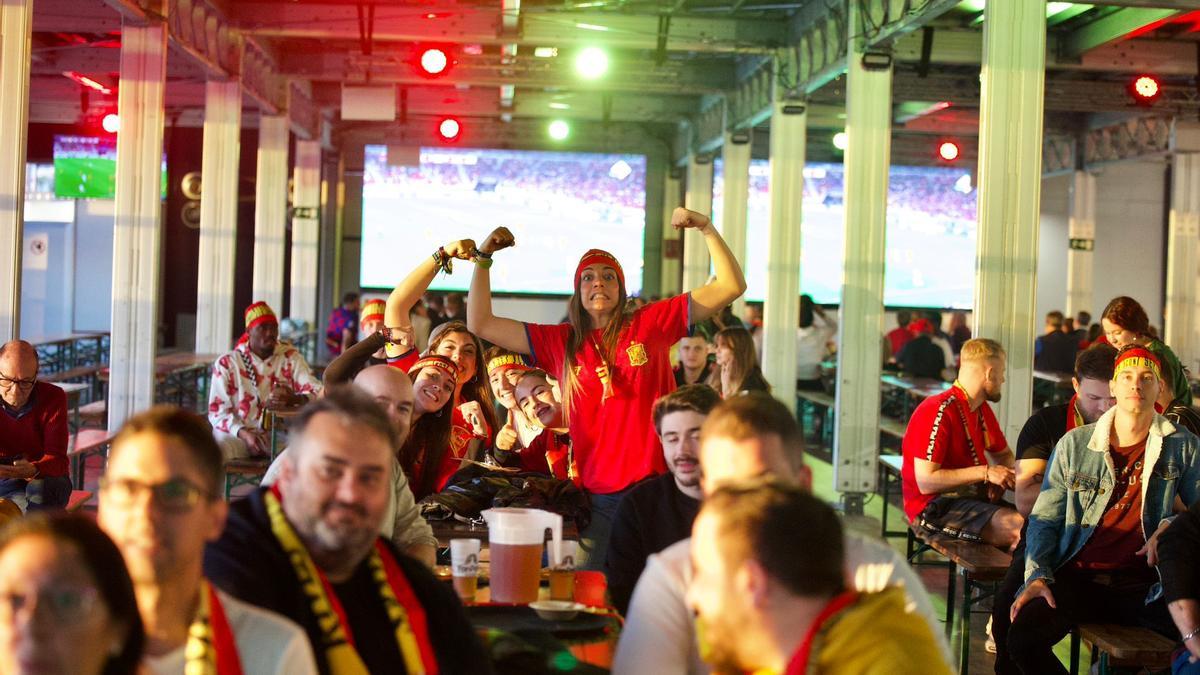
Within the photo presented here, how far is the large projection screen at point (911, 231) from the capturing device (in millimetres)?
22406

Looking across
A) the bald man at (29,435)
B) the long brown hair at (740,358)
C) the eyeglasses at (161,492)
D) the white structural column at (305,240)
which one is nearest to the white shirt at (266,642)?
the eyeglasses at (161,492)

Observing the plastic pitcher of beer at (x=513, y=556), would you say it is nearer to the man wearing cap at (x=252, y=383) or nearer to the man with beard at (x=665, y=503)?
the man with beard at (x=665, y=503)

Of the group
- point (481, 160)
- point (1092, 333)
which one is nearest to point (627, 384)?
point (1092, 333)

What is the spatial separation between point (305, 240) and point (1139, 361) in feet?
53.0

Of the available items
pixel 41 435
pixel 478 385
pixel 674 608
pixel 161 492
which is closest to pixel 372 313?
pixel 41 435

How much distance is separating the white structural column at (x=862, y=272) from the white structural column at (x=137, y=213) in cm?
532

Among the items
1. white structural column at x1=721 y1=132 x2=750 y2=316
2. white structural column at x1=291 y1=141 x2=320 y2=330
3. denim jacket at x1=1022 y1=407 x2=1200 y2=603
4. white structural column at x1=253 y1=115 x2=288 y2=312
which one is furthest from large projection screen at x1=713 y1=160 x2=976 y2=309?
denim jacket at x1=1022 y1=407 x2=1200 y2=603

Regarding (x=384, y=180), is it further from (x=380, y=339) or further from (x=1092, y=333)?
(x=380, y=339)

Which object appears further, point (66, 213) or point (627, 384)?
point (66, 213)

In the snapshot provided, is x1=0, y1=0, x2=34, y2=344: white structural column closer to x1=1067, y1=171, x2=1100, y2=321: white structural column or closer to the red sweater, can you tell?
the red sweater

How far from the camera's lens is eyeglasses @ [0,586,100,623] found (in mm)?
1487

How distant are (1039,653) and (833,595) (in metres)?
3.33

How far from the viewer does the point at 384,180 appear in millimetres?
22781

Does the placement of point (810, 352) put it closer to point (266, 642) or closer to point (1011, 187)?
point (1011, 187)
